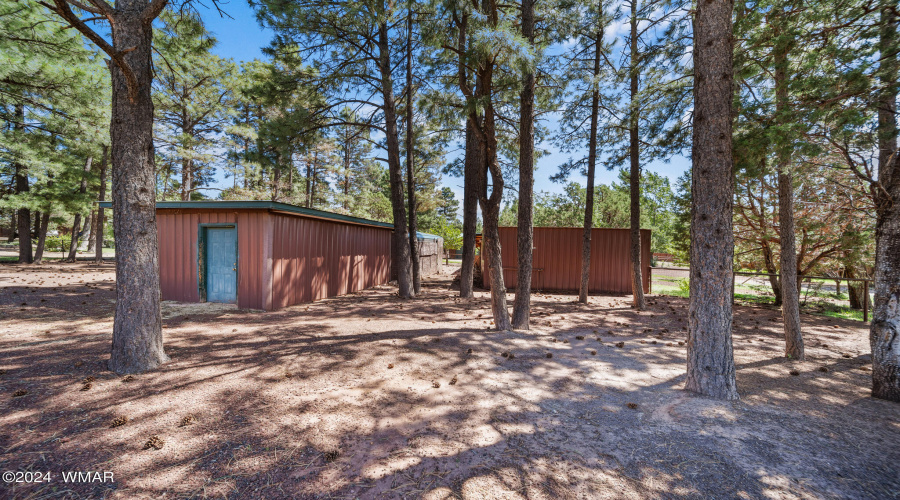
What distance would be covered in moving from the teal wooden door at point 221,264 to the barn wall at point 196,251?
25cm

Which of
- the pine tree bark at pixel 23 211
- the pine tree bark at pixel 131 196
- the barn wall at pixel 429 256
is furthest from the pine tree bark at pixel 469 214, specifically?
the pine tree bark at pixel 23 211

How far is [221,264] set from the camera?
777cm

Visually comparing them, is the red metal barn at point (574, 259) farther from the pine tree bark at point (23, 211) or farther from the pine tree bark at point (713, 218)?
the pine tree bark at point (23, 211)

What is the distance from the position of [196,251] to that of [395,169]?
17.1 ft

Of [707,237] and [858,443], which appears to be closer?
[858,443]

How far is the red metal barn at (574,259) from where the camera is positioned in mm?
10820

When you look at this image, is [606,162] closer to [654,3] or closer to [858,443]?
[654,3]

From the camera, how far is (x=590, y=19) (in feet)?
25.2

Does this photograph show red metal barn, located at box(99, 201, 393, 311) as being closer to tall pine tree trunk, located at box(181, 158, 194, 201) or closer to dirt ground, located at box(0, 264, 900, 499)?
dirt ground, located at box(0, 264, 900, 499)

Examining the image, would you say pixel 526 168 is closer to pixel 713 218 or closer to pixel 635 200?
pixel 713 218

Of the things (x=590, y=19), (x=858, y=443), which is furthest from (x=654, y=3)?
(x=858, y=443)

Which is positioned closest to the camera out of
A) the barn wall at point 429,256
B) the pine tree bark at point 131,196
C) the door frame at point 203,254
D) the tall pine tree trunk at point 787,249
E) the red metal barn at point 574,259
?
the pine tree bark at point 131,196

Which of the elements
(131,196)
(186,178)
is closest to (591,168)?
(131,196)

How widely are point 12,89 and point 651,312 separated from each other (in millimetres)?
20829
